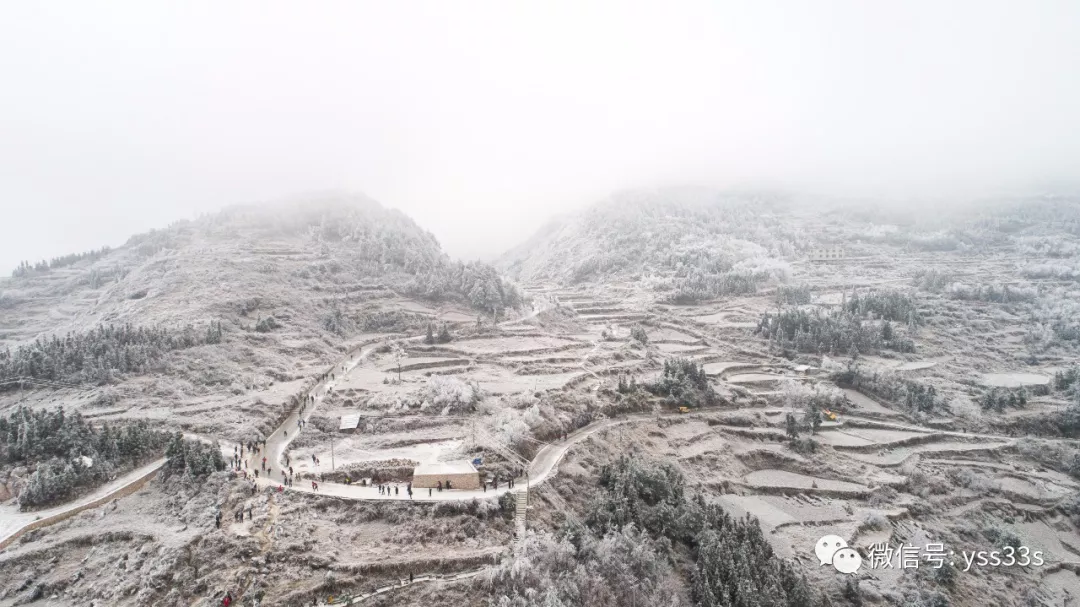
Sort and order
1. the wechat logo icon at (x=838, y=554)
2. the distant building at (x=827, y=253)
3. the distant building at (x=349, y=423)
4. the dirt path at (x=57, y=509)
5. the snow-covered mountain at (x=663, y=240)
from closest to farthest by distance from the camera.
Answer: the dirt path at (x=57, y=509) → the wechat logo icon at (x=838, y=554) → the distant building at (x=349, y=423) → the snow-covered mountain at (x=663, y=240) → the distant building at (x=827, y=253)

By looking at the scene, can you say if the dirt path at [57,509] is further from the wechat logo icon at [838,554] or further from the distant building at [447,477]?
the wechat logo icon at [838,554]

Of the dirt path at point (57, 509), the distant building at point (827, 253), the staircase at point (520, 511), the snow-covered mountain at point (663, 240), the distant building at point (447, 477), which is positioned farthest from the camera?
the distant building at point (827, 253)

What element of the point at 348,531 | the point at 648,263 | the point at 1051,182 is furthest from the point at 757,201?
the point at 348,531

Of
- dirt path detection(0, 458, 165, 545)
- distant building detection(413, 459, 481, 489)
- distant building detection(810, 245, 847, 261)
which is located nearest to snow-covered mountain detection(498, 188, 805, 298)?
distant building detection(810, 245, 847, 261)

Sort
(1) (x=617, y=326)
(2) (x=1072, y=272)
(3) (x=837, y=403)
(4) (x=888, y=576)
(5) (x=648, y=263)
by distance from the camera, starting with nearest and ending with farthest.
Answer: (4) (x=888, y=576)
(3) (x=837, y=403)
(1) (x=617, y=326)
(2) (x=1072, y=272)
(5) (x=648, y=263)

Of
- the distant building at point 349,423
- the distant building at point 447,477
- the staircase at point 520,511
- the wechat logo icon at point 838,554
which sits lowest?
the wechat logo icon at point 838,554

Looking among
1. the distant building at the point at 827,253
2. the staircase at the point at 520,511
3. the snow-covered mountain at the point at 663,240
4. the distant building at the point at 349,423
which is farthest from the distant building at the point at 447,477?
the distant building at the point at 827,253

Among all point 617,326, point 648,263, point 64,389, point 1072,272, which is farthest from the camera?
point 648,263

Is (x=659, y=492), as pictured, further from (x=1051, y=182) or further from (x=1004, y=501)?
(x=1051, y=182)
